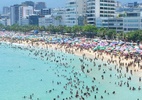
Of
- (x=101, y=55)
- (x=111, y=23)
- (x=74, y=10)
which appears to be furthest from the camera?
(x=74, y=10)

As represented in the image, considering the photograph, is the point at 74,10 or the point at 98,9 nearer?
the point at 98,9

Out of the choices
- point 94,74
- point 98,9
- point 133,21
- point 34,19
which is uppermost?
point 98,9

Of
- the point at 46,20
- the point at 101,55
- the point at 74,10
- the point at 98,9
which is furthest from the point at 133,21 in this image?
the point at 46,20

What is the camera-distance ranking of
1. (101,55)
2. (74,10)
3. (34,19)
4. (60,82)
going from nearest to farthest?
1. (60,82)
2. (101,55)
3. (74,10)
4. (34,19)

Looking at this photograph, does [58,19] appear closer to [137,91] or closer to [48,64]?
[48,64]

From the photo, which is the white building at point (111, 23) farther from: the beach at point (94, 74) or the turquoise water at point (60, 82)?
the turquoise water at point (60, 82)

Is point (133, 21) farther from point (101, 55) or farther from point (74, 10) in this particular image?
point (74, 10)
